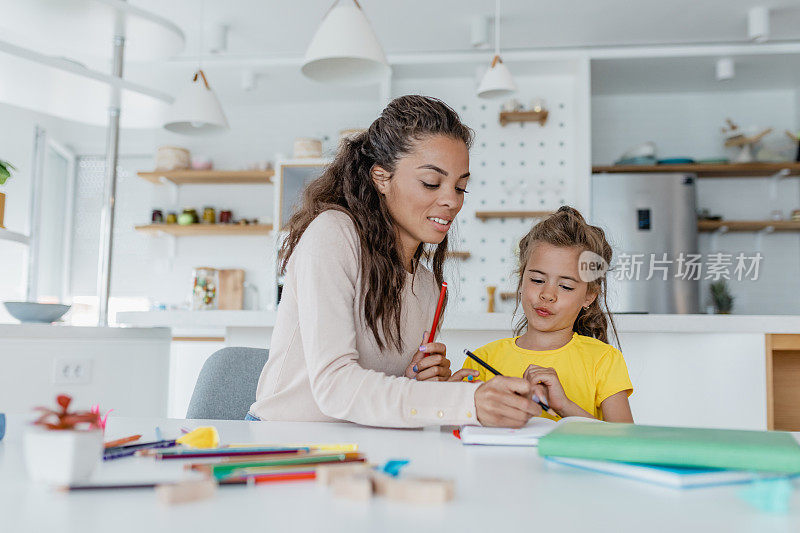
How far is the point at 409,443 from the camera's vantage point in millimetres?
850

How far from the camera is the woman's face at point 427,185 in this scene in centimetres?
128

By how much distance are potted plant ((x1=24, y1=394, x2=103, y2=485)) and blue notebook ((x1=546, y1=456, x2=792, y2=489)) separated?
0.46 m

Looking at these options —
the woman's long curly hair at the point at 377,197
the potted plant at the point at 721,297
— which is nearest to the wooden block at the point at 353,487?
the woman's long curly hair at the point at 377,197

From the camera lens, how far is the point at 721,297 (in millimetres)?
4805

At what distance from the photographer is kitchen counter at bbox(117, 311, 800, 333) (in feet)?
7.22

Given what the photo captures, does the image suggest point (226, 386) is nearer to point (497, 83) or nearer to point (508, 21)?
point (497, 83)

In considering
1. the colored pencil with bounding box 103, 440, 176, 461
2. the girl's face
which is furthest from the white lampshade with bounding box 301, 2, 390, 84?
the colored pencil with bounding box 103, 440, 176, 461

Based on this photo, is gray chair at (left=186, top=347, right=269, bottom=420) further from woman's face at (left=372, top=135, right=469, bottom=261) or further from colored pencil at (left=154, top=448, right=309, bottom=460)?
colored pencil at (left=154, top=448, right=309, bottom=460)

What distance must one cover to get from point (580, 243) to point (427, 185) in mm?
475

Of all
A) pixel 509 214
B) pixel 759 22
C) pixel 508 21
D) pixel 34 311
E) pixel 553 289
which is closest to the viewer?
pixel 553 289

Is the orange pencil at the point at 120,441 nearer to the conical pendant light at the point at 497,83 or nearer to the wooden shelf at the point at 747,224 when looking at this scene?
the conical pendant light at the point at 497,83

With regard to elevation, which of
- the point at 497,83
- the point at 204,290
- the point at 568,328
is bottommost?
the point at 568,328

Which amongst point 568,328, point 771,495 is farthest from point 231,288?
point 771,495

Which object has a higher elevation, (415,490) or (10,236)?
(10,236)
